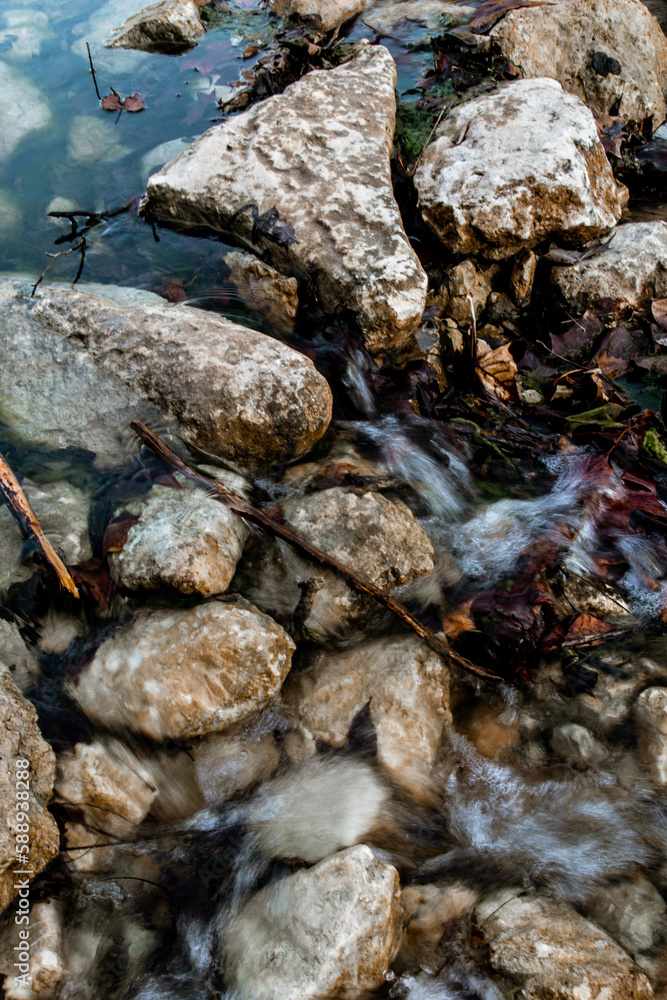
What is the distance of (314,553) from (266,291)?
6.17ft

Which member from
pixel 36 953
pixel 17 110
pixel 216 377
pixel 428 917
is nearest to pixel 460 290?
pixel 216 377

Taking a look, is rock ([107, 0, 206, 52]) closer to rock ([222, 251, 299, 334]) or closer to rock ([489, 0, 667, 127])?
rock ([489, 0, 667, 127])

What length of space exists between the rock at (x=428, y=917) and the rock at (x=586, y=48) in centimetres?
578

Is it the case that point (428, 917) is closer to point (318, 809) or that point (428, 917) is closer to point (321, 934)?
point (321, 934)

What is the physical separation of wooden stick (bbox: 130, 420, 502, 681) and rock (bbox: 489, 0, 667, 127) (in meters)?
4.52

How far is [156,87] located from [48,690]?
18.1 feet

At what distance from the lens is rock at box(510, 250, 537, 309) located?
4.13 meters

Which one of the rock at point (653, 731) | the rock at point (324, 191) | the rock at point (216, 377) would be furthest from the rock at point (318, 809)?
the rock at point (324, 191)

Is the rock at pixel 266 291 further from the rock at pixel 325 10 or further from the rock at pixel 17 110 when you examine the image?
the rock at pixel 325 10

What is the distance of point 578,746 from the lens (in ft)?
8.34

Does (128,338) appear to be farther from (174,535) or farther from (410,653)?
(410,653)

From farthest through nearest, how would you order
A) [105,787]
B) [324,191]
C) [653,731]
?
[324,191], [653,731], [105,787]

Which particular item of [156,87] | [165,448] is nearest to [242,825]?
[165,448]

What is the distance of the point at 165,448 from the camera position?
3.03 m
